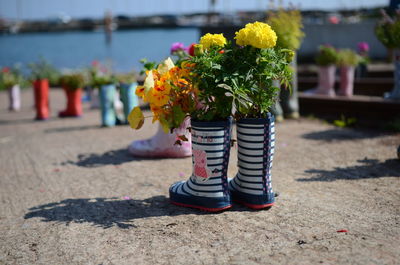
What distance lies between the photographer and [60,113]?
939 cm

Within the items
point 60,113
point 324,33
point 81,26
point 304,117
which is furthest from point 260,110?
point 81,26

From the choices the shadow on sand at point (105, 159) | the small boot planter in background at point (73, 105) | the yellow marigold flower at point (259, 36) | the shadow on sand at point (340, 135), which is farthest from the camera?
the small boot planter in background at point (73, 105)

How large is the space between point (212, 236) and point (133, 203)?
990 mm

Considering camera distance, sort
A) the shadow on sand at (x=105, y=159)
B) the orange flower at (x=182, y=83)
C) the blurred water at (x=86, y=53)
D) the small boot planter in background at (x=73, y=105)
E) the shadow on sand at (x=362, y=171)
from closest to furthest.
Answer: the orange flower at (x=182, y=83) < the shadow on sand at (x=362, y=171) < the shadow on sand at (x=105, y=159) < the small boot planter in background at (x=73, y=105) < the blurred water at (x=86, y=53)

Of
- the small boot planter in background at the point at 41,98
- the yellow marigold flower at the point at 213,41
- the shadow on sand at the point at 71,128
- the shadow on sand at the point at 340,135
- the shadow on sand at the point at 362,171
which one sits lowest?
the shadow on sand at the point at 71,128

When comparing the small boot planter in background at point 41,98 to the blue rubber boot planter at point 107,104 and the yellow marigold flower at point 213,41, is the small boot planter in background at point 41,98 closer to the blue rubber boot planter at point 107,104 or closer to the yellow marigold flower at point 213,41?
the blue rubber boot planter at point 107,104

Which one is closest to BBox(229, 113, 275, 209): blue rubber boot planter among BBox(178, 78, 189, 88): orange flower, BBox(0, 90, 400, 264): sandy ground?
BBox(0, 90, 400, 264): sandy ground

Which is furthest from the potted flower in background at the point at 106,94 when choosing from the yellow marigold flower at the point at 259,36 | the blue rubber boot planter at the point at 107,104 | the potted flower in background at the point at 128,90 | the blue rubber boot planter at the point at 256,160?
the yellow marigold flower at the point at 259,36

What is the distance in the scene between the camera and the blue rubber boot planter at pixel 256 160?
10.8ft

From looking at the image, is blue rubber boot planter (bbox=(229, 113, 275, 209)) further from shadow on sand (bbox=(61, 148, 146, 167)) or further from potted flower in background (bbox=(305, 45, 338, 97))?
potted flower in background (bbox=(305, 45, 338, 97))

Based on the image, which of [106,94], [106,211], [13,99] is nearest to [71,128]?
[106,94]

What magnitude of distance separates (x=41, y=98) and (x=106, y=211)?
6.17 meters

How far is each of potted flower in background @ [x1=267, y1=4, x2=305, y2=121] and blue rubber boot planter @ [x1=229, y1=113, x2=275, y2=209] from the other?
8.40ft

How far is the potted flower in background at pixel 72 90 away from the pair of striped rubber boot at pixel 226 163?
237 inches
